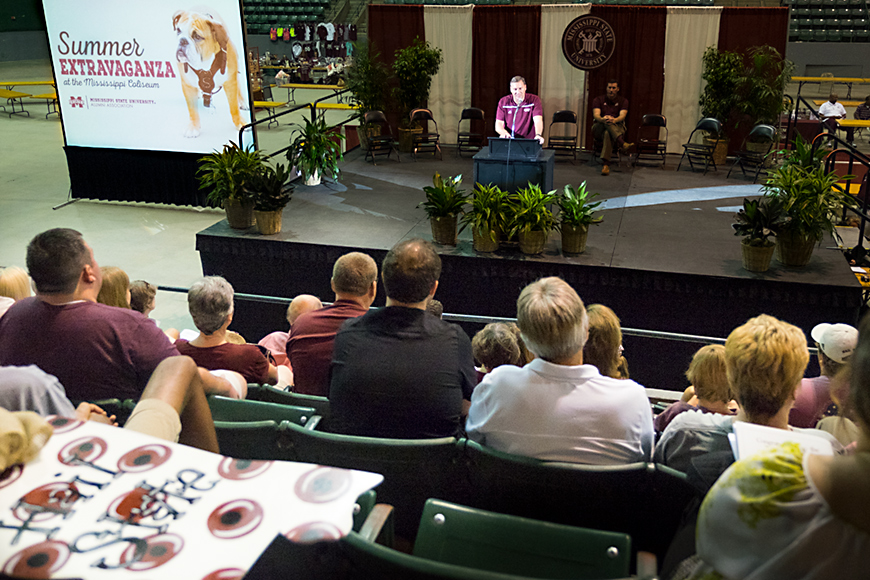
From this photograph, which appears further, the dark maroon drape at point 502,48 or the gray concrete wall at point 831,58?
the gray concrete wall at point 831,58

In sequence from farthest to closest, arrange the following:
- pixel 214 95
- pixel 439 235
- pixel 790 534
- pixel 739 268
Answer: pixel 214 95 < pixel 439 235 < pixel 739 268 < pixel 790 534

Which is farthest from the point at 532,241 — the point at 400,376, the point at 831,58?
the point at 831,58

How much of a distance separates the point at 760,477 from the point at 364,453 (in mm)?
1193

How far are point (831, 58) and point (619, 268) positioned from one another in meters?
14.4

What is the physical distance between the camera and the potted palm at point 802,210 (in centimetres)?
479

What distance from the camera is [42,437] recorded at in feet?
4.51

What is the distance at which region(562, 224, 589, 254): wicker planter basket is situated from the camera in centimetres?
526

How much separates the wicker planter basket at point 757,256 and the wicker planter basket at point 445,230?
2.17m

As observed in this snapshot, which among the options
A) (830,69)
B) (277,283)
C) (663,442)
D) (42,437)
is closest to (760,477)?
(663,442)

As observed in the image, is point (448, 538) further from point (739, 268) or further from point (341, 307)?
point (739, 268)

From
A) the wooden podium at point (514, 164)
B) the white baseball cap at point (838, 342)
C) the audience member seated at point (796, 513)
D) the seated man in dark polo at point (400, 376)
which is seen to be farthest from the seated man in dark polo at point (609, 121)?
the audience member seated at point (796, 513)

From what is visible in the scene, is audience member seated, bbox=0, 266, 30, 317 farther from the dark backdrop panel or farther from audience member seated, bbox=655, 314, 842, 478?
the dark backdrop panel

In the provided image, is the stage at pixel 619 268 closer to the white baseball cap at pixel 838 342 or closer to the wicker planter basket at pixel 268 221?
the wicker planter basket at pixel 268 221

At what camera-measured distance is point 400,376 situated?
88.9 inches
